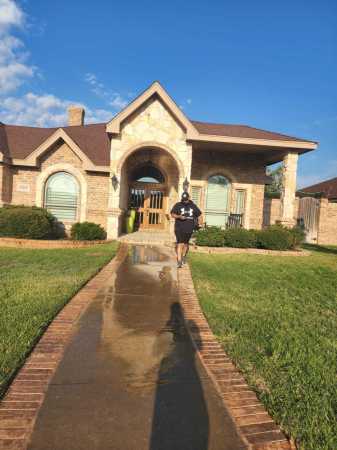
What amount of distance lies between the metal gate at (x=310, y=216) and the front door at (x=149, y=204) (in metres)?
8.20

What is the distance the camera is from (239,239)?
427 inches

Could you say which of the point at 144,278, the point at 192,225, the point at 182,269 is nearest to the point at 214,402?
the point at 144,278

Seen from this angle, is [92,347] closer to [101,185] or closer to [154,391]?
[154,391]

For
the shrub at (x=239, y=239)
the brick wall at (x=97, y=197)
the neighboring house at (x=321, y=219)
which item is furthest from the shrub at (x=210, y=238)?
the neighboring house at (x=321, y=219)

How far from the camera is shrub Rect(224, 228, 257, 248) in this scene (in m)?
10.9

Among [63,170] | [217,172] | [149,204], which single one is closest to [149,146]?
[149,204]

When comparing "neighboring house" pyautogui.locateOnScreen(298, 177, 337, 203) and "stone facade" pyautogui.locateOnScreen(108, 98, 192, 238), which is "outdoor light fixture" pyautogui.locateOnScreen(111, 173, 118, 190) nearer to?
"stone facade" pyautogui.locateOnScreen(108, 98, 192, 238)

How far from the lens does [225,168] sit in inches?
612

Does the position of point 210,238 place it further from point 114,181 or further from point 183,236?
point 114,181

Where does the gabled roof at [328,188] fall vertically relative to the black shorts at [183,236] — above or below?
above

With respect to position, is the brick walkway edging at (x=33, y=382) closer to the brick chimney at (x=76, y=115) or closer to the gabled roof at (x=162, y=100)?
the gabled roof at (x=162, y=100)

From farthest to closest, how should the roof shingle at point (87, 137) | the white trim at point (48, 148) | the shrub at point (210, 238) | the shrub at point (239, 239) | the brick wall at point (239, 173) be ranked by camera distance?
1. the brick wall at point (239, 173)
2. the roof shingle at point (87, 137)
3. the white trim at point (48, 148)
4. the shrub at point (239, 239)
5. the shrub at point (210, 238)

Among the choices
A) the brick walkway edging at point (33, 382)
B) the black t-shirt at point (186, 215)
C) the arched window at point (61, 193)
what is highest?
the arched window at point (61, 193)

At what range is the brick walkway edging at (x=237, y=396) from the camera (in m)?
1.94
